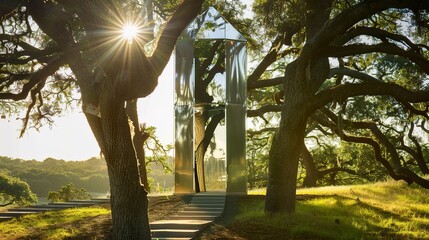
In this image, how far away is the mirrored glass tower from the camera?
14883 millimetres

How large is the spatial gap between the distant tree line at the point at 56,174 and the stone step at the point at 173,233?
193 ft

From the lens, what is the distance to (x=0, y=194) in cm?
4138

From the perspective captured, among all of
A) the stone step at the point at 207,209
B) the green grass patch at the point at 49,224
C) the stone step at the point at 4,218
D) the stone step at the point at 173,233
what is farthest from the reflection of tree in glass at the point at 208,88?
the stone step at the point at 4,218

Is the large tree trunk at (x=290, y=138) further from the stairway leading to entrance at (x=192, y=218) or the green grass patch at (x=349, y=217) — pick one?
the stairway leading to entrance at (x=192, y=218)

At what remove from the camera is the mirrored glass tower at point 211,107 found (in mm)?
14883

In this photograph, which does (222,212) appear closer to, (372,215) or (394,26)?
(372,215)

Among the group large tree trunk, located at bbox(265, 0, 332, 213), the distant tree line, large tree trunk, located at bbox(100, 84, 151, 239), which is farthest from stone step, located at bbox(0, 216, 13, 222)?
the distant tree line

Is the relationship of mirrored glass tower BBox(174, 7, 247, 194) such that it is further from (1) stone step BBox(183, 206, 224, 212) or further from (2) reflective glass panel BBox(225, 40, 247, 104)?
(1) stone step BBox(183, 206, 224, 212)

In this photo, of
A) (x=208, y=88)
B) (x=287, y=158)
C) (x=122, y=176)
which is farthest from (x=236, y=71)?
(x=122, y=176)

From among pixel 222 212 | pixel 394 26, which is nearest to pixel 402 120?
pixel 394 26

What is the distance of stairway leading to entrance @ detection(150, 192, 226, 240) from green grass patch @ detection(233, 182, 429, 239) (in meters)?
0.73

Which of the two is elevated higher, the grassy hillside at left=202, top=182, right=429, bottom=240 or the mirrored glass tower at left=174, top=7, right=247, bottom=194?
the mirrored glass tower at left=174, top=7, right=247, bottom=194

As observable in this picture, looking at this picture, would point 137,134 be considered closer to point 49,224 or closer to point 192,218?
point 49,224

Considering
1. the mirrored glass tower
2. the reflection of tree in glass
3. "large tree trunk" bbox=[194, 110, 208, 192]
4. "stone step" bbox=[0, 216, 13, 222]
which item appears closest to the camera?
"stone step" bbox=[0, 216, 13, 222]
